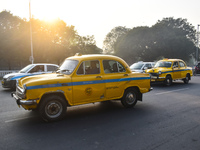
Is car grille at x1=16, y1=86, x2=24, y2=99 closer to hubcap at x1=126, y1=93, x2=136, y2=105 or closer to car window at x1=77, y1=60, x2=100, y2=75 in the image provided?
car window at x1=77, y1=60, x2=100, y2=75

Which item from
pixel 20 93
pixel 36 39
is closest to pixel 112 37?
pixel 36 39

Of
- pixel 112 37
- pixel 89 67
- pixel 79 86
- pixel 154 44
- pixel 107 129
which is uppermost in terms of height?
pixel 112 37

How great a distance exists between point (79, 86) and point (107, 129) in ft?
5.43

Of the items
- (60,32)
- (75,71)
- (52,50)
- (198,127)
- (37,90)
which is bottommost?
(198,127)

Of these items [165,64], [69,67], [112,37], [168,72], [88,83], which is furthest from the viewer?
[112,37]

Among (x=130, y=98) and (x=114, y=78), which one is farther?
(x=130, y=98)

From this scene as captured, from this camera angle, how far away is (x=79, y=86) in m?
5.79

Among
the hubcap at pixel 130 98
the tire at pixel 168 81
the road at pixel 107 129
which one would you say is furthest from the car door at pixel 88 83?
the tire at pixel 168 81

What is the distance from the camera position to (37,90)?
17.0ft

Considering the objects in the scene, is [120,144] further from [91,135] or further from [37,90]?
[37,90]

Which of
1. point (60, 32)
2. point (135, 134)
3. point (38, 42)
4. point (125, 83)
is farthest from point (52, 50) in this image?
point (135, 134)

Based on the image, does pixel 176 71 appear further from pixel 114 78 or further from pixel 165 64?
pixel 114 78

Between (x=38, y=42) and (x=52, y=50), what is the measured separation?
3.08 meters

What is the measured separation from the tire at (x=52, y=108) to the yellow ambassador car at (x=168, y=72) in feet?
29.9
